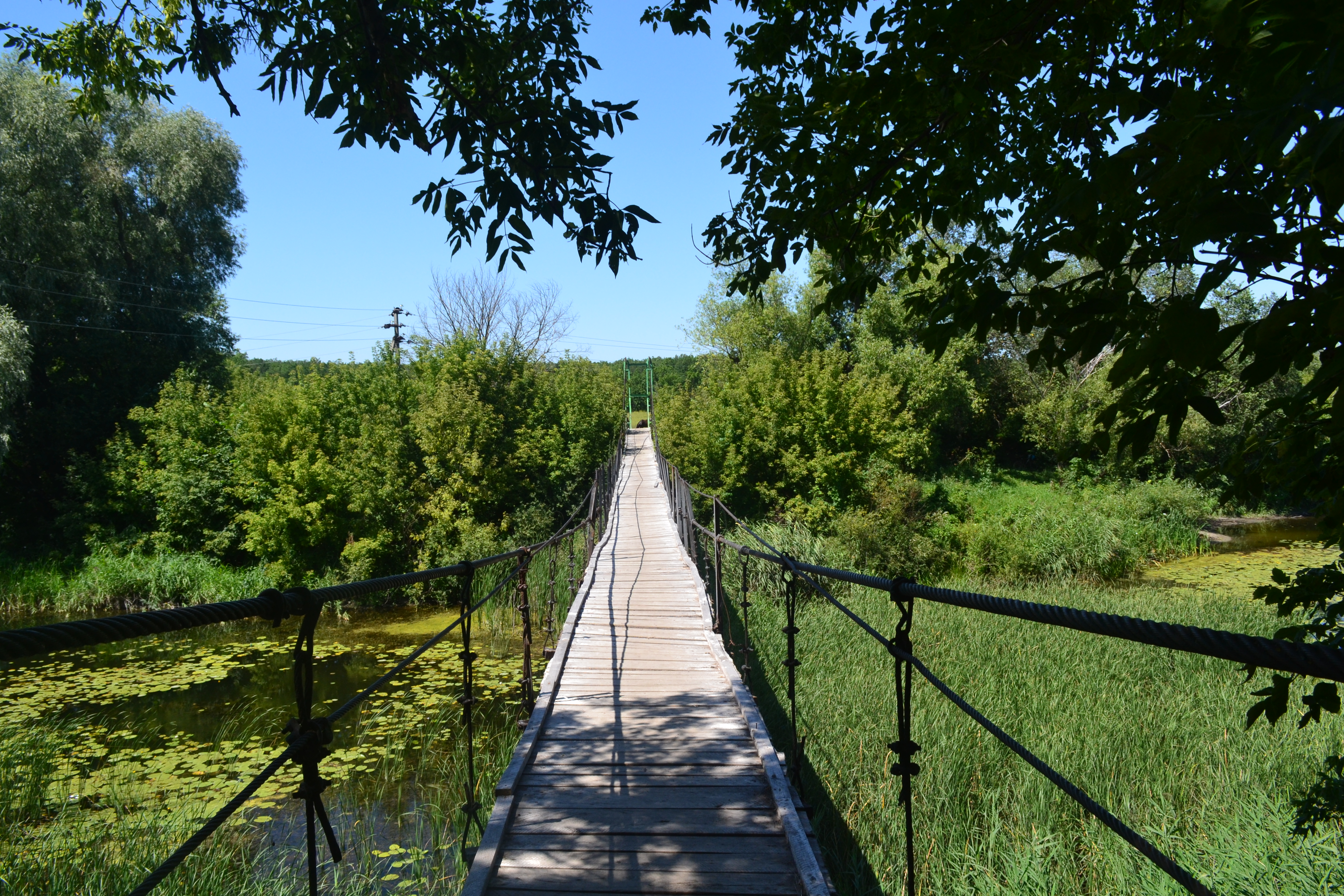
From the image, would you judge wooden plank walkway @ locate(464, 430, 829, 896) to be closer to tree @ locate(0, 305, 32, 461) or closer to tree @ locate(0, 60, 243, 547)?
tree @ locate(0, 305, 32, 461)

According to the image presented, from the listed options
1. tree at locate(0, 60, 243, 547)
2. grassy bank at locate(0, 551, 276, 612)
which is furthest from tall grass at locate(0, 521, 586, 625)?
tree at locate(0, 60, 243, 547)

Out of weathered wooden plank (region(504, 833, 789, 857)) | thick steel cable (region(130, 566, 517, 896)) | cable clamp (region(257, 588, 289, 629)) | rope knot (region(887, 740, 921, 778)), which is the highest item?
cable clamp (region(257, 588, 289, 629))

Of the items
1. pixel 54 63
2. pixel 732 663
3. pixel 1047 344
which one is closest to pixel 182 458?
pixel 54 63

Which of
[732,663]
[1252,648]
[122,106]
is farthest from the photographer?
[122,106]

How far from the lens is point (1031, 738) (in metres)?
5.55

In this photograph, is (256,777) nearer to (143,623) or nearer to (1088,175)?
(143,623)

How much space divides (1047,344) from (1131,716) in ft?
17.4

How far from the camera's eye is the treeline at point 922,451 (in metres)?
17.3

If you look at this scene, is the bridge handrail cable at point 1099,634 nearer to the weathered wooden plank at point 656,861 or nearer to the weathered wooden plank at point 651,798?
the weathered wooden plank at point 656,861

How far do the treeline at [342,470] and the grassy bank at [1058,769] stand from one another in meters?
11.4

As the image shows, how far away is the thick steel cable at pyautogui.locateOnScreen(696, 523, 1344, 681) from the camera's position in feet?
2.30

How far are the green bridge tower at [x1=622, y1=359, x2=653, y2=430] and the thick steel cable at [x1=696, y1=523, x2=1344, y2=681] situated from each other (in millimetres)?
48815

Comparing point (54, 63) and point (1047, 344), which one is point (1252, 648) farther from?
point (54, 63)

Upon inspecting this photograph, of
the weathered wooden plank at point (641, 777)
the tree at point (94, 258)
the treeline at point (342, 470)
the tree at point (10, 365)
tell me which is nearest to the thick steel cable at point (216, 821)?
the weathered wooden plank at point (641, 777)
